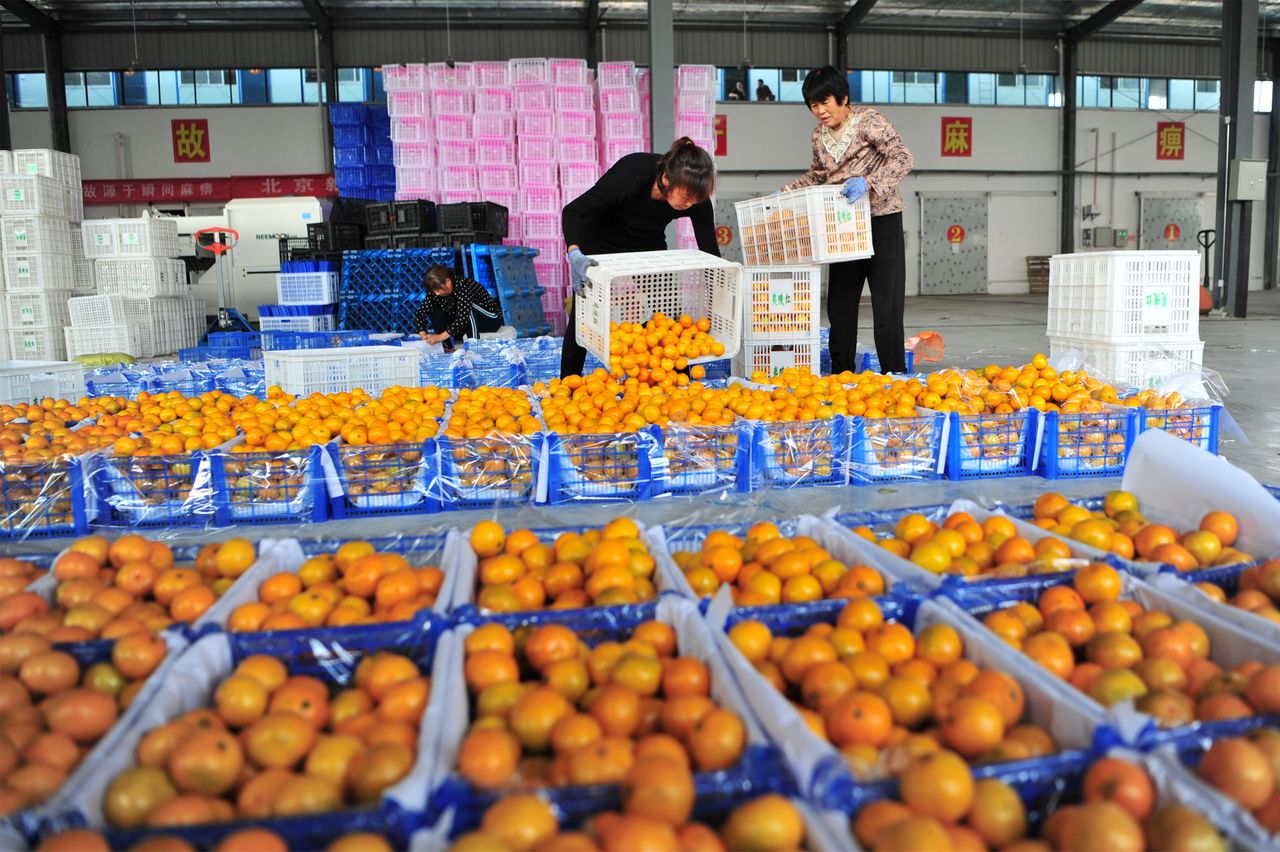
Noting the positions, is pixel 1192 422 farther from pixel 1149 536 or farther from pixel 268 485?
pixel 268 485

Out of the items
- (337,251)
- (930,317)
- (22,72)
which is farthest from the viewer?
(22,72)

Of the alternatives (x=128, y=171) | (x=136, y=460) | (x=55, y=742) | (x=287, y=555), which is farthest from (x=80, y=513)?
(x=128, y=171)

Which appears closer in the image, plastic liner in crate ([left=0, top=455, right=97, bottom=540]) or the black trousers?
plastic liner in crate ([left=0, top=455, right=97, bottom=540])

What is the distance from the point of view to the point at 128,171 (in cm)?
1872

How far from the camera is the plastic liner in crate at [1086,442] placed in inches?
151

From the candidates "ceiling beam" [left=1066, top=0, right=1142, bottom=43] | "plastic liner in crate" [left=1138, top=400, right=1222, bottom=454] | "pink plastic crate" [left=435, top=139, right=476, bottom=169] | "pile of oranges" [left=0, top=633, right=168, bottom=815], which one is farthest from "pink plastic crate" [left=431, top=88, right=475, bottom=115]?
"ceiling beam" [left=1066, top=0, right=1142, bottom=43]

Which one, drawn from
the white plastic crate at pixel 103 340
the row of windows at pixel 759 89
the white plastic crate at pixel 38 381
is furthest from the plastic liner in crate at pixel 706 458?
the row of windows at pixel 759 89

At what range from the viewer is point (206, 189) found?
18484mm

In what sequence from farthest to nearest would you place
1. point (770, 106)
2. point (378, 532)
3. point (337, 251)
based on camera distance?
point (770, 106) < point (337, 251) < point (378, 532)

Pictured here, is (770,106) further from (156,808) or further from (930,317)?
(156,808)

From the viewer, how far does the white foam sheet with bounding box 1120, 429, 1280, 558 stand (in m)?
2.17

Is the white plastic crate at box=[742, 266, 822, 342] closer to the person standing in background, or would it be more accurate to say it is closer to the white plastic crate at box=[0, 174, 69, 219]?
the person standing in background

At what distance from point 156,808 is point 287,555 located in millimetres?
1017

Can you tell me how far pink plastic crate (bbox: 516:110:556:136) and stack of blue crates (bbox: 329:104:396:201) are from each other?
10.8 feet
